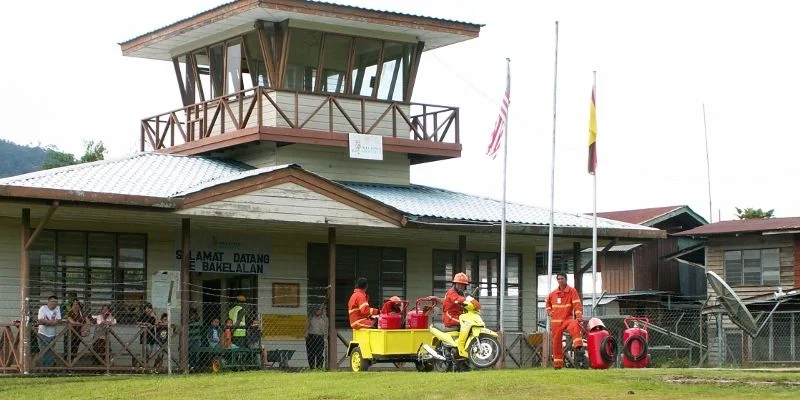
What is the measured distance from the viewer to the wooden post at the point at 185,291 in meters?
28.4

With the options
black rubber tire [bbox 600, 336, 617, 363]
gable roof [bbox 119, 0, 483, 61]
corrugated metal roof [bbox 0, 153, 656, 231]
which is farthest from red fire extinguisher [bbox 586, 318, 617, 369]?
gable roof [bbox 119, 0, 483, 61]

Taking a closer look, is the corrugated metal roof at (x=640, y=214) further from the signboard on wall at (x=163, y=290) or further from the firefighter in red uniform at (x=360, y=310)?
the signboard on wall at (x=163, y=290)

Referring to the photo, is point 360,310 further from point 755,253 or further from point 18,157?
point 18,157

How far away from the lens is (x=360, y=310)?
1051 inches

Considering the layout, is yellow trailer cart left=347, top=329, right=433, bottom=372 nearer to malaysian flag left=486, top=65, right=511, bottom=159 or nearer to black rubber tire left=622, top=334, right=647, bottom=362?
Answer: black rubber tire left=622, top=334, right=647, bottom=362

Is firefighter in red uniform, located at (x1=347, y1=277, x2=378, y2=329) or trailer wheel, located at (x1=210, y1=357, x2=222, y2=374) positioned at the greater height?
firefighter in red uniform, located at (x1=347, y1=277, x2=378, y2=329)

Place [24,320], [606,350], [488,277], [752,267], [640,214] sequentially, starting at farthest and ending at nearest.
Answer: [640,214]
[752,267]
[488,277]
[24,320]
[606,350]

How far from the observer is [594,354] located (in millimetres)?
25391

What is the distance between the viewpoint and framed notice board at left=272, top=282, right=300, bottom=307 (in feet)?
106

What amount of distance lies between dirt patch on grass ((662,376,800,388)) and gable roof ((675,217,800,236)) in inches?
1110

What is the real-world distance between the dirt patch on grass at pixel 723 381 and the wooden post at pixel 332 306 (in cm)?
1015

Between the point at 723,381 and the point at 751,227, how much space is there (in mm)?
30765

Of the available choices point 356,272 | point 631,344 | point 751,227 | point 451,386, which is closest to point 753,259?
point 751,227

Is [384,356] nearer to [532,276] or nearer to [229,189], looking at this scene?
[229,189]
